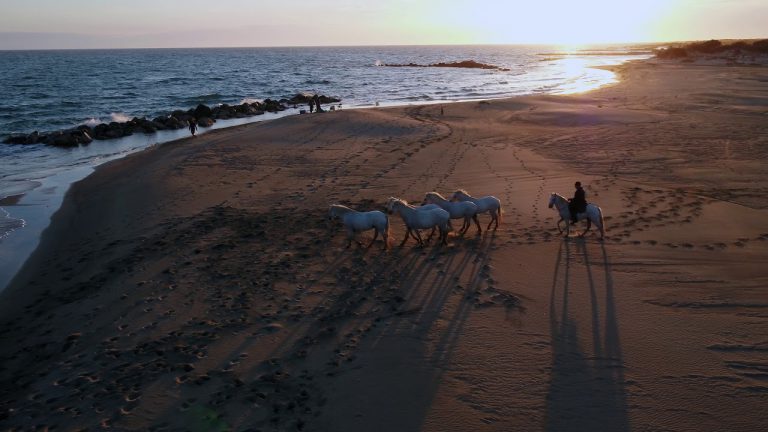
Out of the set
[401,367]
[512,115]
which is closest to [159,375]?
[401,367]

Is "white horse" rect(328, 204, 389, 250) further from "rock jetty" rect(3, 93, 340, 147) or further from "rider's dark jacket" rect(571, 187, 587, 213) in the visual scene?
"rock jetty" rect(3, 93, 340, 147)

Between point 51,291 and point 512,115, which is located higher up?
point 512,115

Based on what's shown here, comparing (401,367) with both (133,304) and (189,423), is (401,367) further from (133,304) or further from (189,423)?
(133,304)

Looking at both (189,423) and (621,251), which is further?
(621,251)

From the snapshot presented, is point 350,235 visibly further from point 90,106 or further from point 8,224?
point 90,106

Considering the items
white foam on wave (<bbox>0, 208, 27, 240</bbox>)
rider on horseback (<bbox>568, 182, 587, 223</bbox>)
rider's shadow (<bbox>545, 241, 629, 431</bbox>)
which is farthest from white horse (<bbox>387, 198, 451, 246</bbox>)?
white foam on wave (<bbox>0, 208, 27, 240</bbox>)

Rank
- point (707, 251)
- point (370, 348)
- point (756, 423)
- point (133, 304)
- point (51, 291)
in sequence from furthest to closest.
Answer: point (707, 251), point (51, 291), point (133, 304), point (370, 348), point (756, 423)

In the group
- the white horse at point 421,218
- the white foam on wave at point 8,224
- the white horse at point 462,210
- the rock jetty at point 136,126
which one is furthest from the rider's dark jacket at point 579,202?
the rock jetty at point 136,126

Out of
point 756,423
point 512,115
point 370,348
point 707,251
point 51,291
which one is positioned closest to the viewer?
point 756,423
